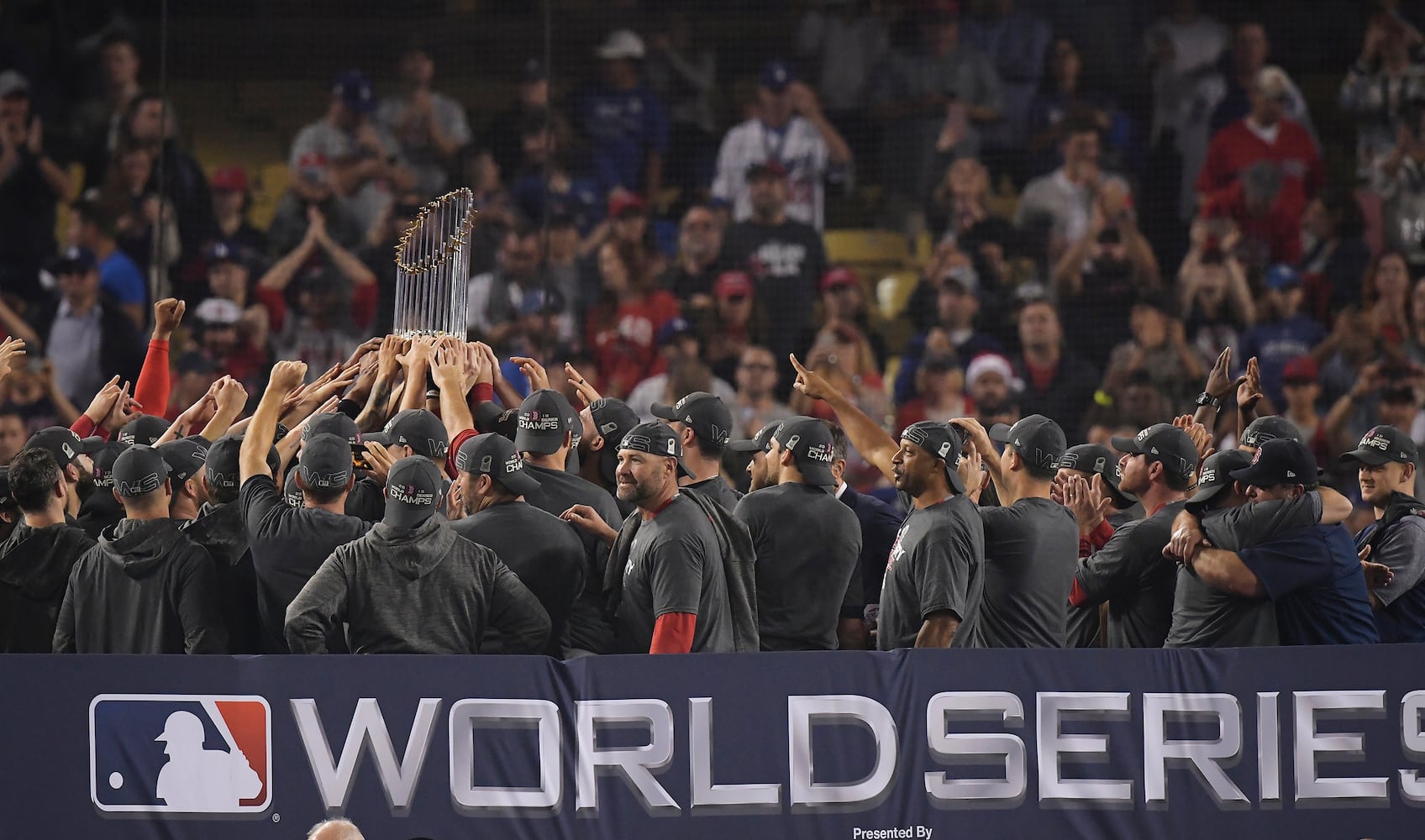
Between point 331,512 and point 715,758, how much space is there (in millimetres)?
1757

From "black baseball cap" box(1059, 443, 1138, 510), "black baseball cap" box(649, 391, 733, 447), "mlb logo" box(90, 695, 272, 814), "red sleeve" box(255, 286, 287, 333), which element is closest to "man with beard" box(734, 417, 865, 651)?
"black baseball cap" box(649, 391, 733, 447)

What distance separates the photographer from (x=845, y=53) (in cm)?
1543

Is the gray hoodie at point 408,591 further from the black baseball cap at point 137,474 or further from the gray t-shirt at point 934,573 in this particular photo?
the gray t-shirt at point 934,573

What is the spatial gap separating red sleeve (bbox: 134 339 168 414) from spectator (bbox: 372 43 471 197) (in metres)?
6.23

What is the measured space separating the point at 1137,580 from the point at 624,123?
934cm

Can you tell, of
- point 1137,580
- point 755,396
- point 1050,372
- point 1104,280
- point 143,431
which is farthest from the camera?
point 1104,280

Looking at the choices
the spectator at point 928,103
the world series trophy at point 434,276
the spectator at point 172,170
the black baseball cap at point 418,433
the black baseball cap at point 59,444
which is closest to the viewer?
the black baseball cap at point 418,433

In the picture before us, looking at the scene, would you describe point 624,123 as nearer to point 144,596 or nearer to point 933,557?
point 144,596

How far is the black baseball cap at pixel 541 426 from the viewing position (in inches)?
277

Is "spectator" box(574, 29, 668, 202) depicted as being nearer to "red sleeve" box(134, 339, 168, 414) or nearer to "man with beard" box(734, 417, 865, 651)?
"red sleeve" box(134, 339, 168, 414)

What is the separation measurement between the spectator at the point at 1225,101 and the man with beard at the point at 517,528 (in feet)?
31.7

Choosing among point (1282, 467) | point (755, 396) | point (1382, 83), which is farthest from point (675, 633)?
point (1382, 83)

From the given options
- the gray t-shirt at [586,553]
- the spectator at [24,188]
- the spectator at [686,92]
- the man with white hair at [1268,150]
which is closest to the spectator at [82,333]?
the spectator at [24,188]

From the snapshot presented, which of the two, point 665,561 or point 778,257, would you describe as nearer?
point 665,561
